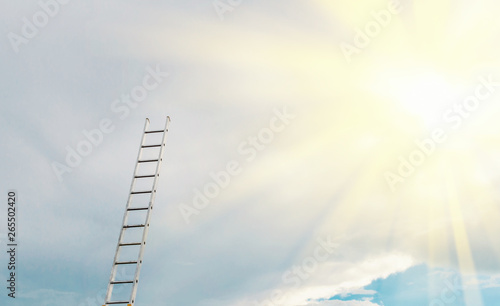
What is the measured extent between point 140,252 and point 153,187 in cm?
210

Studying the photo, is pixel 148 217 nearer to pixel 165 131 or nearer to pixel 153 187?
pixel 153 187

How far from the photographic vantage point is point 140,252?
9.45 meters

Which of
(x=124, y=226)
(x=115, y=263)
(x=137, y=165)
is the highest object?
(x=137, y=165)

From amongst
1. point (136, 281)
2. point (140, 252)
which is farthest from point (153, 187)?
point (136, 281)

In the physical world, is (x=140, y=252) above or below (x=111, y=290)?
above

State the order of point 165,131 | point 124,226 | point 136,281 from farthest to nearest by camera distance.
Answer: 1. point 165,131
2. point 124,226
3. point 136,281

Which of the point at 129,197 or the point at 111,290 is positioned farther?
the point at 129,197

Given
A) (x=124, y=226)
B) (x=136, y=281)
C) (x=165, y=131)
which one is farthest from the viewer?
(x=165, y=131)

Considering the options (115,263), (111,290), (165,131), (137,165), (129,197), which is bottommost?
(111,290)

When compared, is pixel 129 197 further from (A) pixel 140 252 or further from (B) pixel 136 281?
(B) pixel 136 281

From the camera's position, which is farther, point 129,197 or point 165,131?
point 165,131

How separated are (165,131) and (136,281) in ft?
16.9

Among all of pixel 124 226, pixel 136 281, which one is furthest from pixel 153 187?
pixel 136 281

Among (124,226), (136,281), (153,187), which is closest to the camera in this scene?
(136,281)
